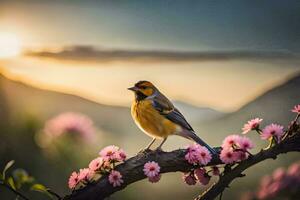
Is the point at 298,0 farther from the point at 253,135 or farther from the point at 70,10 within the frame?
the point at 70,10

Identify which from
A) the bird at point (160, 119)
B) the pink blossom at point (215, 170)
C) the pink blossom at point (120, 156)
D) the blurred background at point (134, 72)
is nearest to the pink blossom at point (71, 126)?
the blurred background at point (134, 72)

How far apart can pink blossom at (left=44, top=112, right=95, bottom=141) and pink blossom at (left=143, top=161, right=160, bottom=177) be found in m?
0.36

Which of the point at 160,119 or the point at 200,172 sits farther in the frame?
the point at 160,119

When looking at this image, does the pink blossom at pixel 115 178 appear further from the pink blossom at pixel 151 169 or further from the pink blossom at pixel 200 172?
the pink blossom at pixel 200 172

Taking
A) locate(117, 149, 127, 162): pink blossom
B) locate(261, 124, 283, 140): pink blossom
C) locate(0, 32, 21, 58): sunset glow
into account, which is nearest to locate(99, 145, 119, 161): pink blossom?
locate(117, 149, 127, 162): pink blossom

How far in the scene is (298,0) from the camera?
72.1 inches

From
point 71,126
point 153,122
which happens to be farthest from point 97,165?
point 71,126

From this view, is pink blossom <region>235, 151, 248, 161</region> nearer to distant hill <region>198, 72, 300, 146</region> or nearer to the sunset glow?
→ distant hill <region>198, 72, 300, 146</region>

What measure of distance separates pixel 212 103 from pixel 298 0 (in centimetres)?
40

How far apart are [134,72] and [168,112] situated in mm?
253

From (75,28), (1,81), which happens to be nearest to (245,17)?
(75,28)

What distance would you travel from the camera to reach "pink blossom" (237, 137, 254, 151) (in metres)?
1.48

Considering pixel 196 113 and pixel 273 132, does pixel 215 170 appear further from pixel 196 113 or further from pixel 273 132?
pixel 196 113

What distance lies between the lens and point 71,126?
71.2 inches
